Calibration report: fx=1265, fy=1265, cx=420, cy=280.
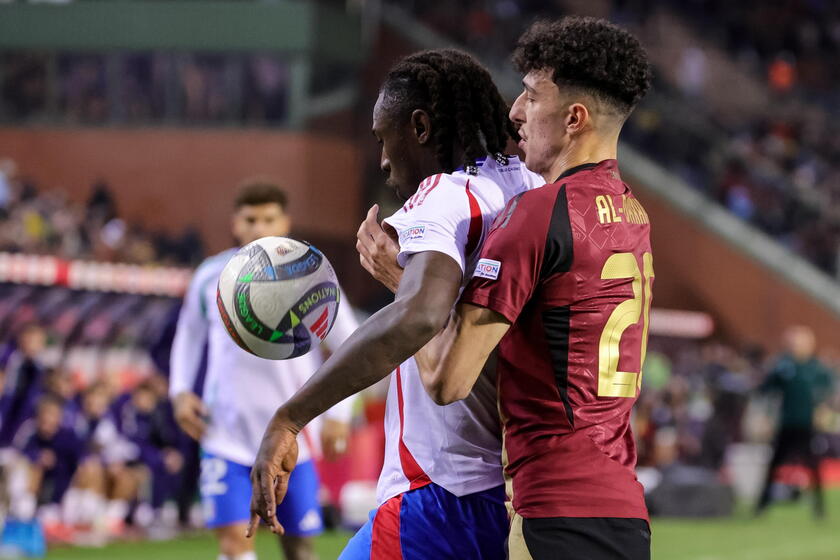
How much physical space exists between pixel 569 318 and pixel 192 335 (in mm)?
4222

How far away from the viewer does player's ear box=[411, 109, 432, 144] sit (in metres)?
3.50

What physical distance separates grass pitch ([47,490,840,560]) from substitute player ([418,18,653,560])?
741cm

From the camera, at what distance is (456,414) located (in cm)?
352

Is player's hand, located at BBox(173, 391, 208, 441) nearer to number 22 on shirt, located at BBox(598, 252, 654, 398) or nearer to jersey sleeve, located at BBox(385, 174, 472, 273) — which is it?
jersey sleeve, located at BBox(385, 174, 472, 273)

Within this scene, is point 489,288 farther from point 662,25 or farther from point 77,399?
point 662,25

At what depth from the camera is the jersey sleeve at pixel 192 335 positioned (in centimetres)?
691

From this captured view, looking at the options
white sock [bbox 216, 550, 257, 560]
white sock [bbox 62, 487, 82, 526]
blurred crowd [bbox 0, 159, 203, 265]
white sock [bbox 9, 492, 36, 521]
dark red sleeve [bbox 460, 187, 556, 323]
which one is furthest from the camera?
blurred crowd [bbox 0, 159, 203, 265]

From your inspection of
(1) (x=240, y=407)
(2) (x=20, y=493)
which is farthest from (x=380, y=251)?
(2) (x=20, y=493)

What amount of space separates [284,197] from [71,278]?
739cm

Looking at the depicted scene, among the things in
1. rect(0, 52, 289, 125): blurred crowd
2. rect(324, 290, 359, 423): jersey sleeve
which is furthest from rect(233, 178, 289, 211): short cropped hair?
rect(0, 52, 289, 125): blurred crowd

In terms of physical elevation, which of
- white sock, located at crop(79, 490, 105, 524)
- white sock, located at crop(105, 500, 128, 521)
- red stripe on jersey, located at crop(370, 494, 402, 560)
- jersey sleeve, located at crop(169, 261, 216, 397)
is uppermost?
red stripe on jersey, located at crop(370, 494, 402, 560)

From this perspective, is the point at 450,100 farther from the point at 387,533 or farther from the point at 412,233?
the point at 387,533

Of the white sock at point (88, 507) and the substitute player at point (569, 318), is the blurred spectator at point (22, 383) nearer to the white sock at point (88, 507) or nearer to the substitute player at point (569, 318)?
the white sock at point (88, 507)

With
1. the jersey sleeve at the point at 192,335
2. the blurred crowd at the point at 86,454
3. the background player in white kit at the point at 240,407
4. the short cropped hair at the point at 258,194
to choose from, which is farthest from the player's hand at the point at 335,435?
the blurred crowd at the point at 86,454
